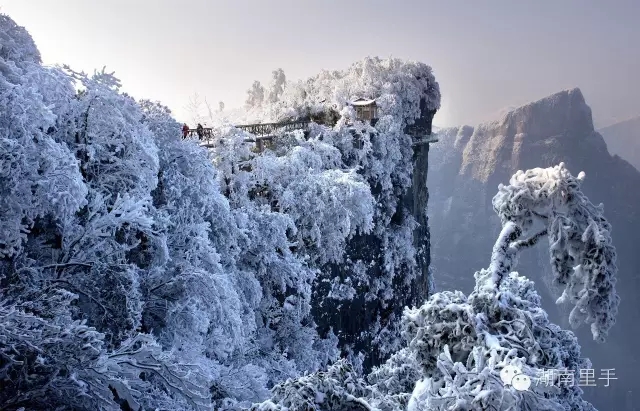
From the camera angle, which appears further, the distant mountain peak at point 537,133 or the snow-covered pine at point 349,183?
the distant mountain peak at point 537,133

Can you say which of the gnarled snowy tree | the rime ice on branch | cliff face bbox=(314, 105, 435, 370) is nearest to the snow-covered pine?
cliff face bbox=(314, 105, 435, 370)

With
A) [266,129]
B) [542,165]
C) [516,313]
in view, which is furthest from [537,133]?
[516,313]

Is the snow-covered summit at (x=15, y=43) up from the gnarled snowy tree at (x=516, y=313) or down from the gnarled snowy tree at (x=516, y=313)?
up

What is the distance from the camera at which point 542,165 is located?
422 ft

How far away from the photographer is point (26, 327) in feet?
14.1

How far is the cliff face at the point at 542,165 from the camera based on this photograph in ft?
341

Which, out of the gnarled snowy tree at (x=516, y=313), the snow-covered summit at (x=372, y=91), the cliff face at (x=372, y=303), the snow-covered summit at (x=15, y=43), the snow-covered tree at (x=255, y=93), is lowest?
the cliff face at (x=372, y=303)

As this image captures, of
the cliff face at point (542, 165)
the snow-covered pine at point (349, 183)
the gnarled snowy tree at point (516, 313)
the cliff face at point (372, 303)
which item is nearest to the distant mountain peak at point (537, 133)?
the cliff face at point (542, 165)

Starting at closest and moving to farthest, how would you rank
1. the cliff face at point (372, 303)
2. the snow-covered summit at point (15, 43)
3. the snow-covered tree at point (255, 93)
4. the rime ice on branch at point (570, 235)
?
the rime ice on branch at point (570, 235)
the snow-covered summit at point (15, 43)
the cliff face at point (372, 303)
the snow-covered tree at point (255, 93)

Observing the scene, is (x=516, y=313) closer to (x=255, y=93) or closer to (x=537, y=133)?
(x=255, y=93)

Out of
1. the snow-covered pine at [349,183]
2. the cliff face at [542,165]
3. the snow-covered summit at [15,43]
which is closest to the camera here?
the snow-covered summit at [15,43]

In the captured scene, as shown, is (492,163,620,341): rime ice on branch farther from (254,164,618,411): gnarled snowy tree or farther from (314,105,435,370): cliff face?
(314,105,435,370): cliff face

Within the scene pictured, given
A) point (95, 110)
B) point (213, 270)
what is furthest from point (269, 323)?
point (95, 110)

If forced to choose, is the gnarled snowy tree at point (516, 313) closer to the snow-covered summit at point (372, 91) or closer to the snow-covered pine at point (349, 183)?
the snow-covered pine at point (349, 183)
